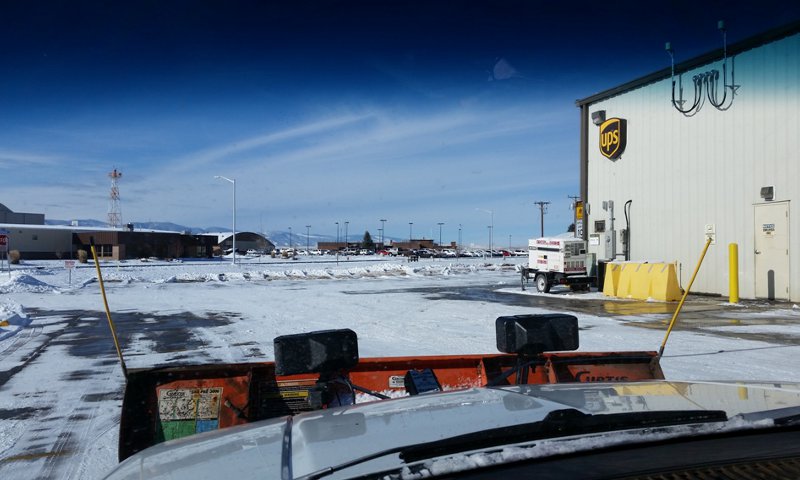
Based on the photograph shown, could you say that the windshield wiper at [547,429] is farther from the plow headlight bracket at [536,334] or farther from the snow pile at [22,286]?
the snow pile at [22,286]

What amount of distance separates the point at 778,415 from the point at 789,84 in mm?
20454

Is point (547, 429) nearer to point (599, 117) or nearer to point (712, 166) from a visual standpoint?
point (712, 166)

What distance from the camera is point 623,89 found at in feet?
82.0

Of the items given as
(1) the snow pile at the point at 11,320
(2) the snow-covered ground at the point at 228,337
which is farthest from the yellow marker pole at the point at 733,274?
(1) the snow pile at the point at 11,320

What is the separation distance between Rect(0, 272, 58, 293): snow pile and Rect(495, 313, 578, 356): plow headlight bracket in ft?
Result: 86.1

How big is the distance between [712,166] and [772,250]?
143 inches

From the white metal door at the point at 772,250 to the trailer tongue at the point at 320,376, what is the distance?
1688cm

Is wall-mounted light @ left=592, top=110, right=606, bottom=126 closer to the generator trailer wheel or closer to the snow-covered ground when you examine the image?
the generator trailer wheel

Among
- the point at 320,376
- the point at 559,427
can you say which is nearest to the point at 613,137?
the point at 320,376

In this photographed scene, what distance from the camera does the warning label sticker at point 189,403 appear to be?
4078 millimetres

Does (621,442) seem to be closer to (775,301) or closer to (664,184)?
(775,301)

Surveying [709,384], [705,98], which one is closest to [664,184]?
[705,98]

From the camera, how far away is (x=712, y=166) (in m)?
21.1

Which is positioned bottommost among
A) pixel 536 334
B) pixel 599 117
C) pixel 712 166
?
pixel 536 334
